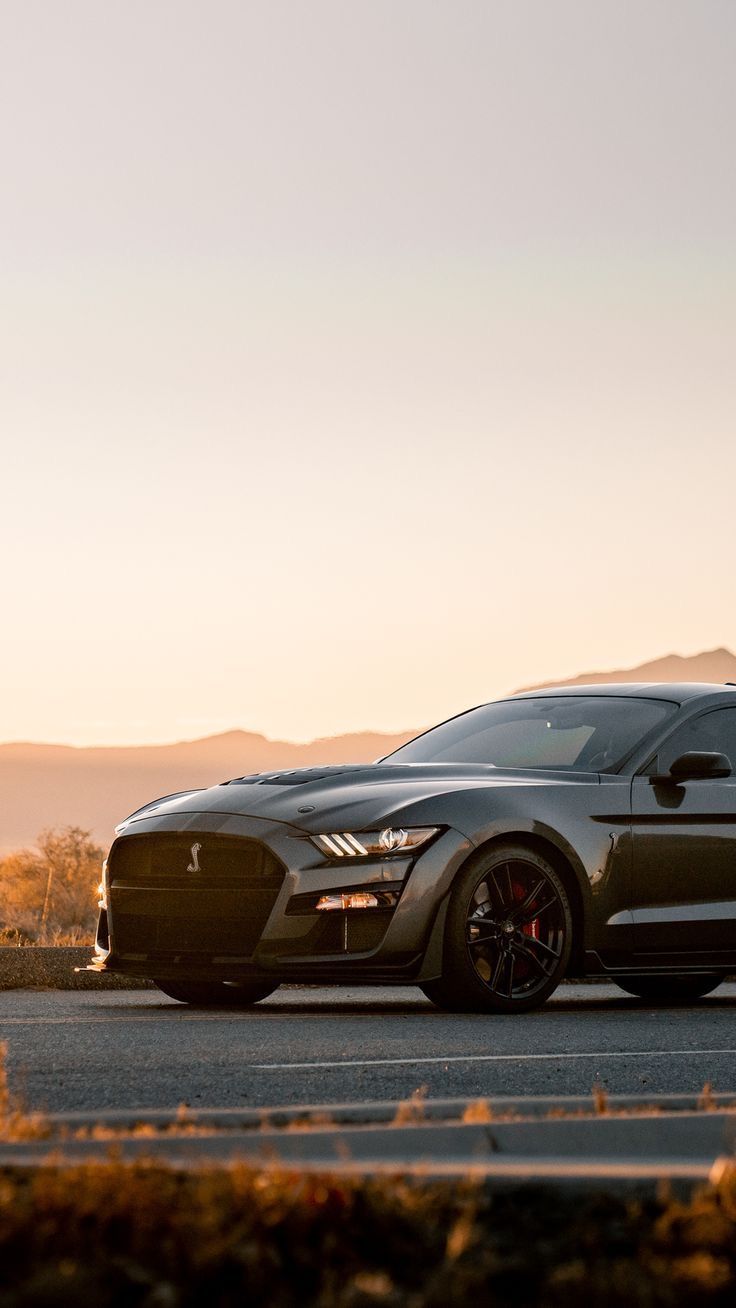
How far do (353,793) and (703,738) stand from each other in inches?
92.4

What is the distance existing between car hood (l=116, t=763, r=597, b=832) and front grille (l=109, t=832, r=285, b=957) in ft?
0.67

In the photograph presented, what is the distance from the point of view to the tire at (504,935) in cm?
917

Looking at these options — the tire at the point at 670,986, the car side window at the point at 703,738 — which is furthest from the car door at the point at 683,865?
the tire at the point at 670,986

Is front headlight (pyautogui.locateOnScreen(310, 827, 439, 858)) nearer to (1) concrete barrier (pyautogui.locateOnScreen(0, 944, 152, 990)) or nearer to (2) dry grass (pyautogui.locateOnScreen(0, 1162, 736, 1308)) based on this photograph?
(1) concrete barrier (pyautogui.locateOnScreen(0, 944, 152, 990))

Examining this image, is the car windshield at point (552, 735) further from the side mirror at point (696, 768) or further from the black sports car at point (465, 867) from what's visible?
the side mirror at point (696, 768)

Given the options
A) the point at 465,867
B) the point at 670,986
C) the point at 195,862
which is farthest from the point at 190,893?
the point at 670,986

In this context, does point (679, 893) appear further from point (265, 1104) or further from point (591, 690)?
point (265, 1104)

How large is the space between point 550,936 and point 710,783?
153 centimetres

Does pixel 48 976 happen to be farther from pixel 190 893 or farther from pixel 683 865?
pixel 683 865

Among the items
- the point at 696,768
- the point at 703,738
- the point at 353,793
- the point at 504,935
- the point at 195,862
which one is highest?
the point at 703,738

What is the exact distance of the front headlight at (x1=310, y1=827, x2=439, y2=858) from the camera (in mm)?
9086

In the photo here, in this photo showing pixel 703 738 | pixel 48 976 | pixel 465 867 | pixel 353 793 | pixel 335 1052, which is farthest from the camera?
pixel 48 976

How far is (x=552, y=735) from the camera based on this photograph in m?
10.8

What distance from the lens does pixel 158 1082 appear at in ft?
20.6
